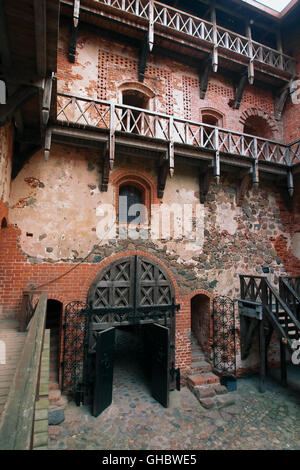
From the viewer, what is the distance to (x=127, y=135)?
7.14 m

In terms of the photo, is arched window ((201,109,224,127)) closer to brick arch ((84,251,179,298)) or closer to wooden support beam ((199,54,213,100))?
wooden support beam ((199,54,213,100))

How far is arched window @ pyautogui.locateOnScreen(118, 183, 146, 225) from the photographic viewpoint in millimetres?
8142

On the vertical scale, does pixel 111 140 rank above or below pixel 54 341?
above

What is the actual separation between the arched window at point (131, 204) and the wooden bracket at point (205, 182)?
2.00 m

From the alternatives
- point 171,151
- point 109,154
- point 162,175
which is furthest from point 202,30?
point 109,154

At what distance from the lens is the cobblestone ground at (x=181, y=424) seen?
17.9 feet

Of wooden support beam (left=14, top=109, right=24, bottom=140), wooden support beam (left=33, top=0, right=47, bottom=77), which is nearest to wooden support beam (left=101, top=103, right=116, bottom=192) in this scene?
wooden support beam (left=14, top=109, right=24, bottom=140)

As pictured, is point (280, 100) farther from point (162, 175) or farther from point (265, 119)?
point (162, 175)

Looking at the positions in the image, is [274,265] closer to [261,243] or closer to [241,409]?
[261,243]

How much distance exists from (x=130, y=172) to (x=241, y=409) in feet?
23.6

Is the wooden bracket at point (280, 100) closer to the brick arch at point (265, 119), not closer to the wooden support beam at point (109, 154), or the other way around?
the brick arch at point (265, 119)

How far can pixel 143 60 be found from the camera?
8.53 meters

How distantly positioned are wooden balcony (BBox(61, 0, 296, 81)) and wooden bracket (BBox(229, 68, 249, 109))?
0.34 metres

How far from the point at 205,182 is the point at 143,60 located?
4.42 m
